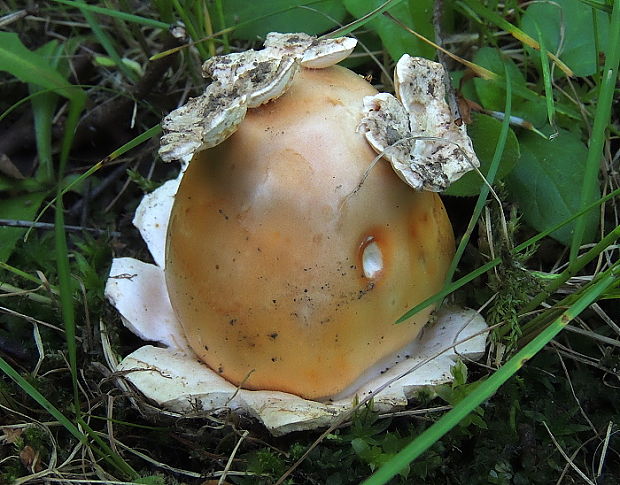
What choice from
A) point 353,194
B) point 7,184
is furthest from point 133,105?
point 353,194

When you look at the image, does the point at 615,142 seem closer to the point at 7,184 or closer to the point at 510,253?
the point at 510,253

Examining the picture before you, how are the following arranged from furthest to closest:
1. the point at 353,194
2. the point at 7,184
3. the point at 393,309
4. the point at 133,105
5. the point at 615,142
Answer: the point at 133,105, the point at 7,184, the point at 615,142, the point at 393,309, the point at 353,194

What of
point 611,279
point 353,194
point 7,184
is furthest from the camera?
point 7,184

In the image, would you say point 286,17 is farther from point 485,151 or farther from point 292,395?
point 292,395

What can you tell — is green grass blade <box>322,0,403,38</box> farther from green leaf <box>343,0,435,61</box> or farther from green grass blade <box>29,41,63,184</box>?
green grass blade <box>29,41,63,184</box>

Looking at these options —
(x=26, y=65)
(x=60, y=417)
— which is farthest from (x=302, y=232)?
(x=26, y=65)
